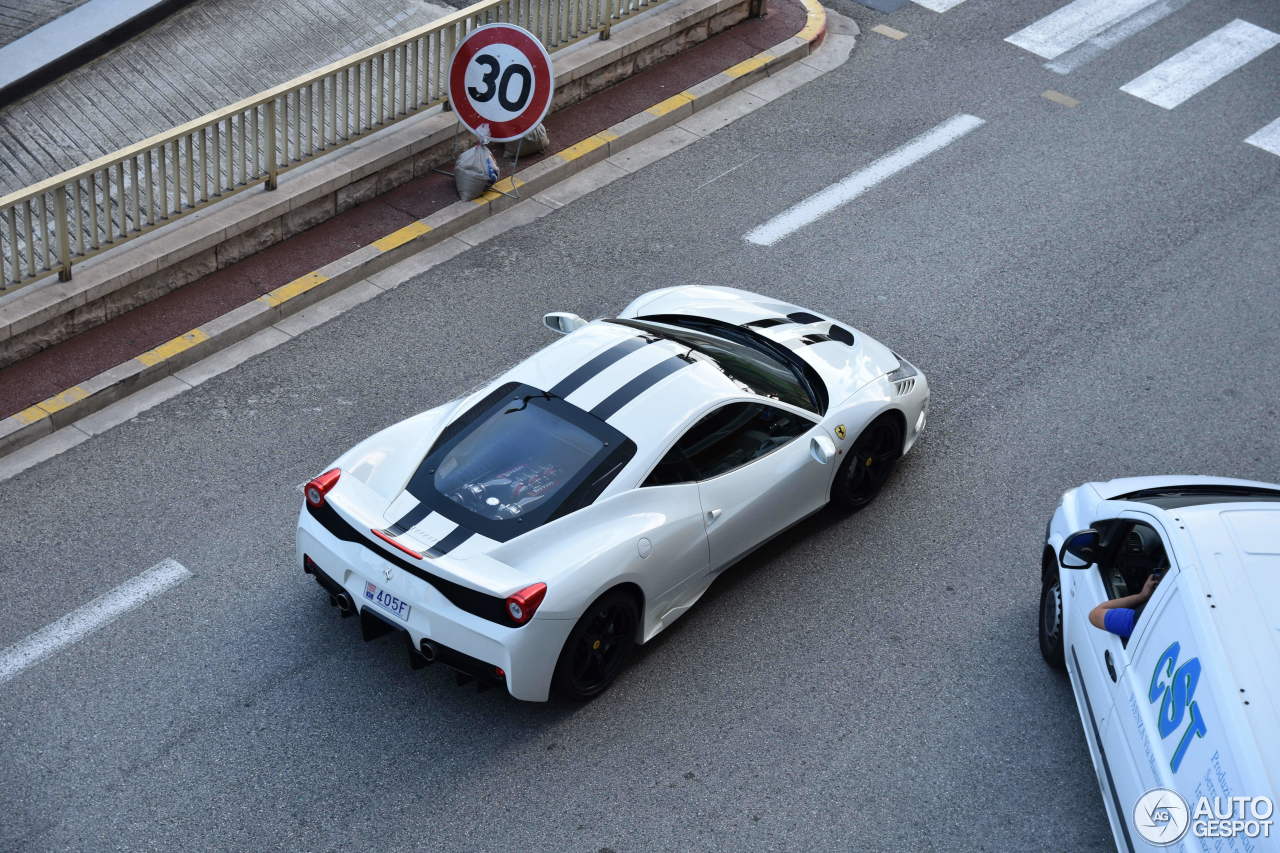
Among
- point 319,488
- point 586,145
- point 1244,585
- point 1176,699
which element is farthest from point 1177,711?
point 586,145

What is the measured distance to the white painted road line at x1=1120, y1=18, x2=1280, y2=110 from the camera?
46.3ft

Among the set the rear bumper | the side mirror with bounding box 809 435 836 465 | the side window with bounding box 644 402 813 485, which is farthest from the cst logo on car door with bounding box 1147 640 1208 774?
the rear bumper

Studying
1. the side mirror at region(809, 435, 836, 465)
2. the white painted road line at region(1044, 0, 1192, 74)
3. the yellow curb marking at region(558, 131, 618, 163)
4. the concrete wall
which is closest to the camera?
the side mirror at region(809, 435, 836, 465)

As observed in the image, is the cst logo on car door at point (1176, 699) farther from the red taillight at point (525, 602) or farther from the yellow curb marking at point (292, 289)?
the yellow curb marking at point (292, 289)

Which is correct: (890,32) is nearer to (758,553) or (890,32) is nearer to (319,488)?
(758,553)

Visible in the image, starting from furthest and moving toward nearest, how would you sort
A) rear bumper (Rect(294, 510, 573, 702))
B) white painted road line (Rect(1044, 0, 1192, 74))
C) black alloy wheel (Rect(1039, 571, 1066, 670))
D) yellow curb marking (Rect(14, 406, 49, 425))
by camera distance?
white painted road line (Rect(1044, 0, 1192, 74)), yellow curb marking (Rect(14, 406, 49, 425)), black alloy wheel (Rect(1039, 571, 1066, 670)), rear bumper (Rect(294, 510, 573, 702))

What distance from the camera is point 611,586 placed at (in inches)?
284

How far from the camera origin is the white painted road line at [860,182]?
1185cm

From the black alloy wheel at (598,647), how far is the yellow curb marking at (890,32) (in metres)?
9.26

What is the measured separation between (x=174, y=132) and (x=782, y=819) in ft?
21.3

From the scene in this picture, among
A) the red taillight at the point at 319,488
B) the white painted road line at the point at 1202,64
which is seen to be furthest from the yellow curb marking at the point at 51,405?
the white painted road line at the point at 1202,64

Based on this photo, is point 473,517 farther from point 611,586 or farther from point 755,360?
point 755,360

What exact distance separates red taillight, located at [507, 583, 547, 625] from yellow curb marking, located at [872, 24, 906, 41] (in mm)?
9785

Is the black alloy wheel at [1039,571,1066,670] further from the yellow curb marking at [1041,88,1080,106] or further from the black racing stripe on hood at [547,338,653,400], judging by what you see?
the yellow curb marking at [1041,88,1080,106]
